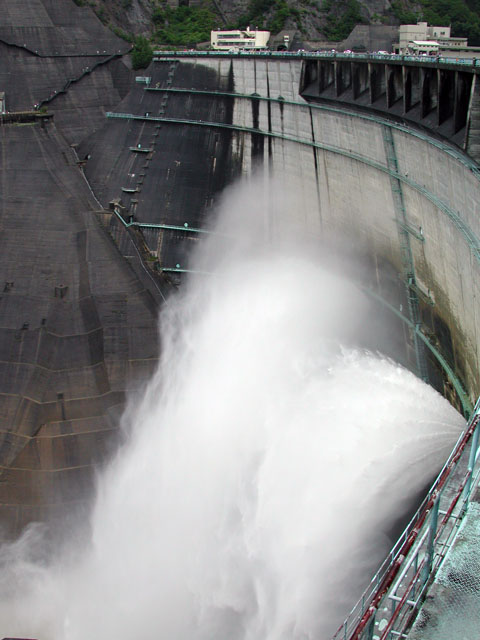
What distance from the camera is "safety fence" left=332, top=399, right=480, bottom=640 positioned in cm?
769

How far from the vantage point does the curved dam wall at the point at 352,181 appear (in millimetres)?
19500

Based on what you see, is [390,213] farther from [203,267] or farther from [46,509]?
[46,509]

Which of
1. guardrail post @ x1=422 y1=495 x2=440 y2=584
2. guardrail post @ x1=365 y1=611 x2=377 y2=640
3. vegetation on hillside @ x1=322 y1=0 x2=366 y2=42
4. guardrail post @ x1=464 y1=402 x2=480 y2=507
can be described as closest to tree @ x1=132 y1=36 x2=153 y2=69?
vegetation on hillside @ x1=322 y1=0 x2=366 y2=42

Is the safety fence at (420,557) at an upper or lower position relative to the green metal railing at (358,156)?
lower

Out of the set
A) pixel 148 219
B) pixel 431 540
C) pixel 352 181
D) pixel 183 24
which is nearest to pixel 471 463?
pixel 431 540

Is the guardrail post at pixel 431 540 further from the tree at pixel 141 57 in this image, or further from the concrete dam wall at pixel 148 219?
the tree at pixel 141 57

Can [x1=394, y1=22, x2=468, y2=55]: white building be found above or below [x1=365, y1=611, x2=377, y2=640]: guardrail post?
above

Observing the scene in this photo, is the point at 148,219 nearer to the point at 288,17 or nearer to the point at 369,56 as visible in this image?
the point at 369,56

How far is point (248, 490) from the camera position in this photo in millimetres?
19547

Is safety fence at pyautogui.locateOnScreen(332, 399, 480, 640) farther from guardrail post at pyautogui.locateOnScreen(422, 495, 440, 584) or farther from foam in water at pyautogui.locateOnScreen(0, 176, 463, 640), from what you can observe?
foam in water at pyautogui.locateOnScreen(0, 176, 463, 640)

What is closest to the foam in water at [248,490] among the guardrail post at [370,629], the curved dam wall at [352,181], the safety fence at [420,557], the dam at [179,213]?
the dam at [179,213]

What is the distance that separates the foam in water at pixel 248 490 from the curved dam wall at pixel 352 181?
5.62ft

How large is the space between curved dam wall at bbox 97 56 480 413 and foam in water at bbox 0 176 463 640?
1.71 m

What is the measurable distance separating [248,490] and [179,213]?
16035 millimetres
